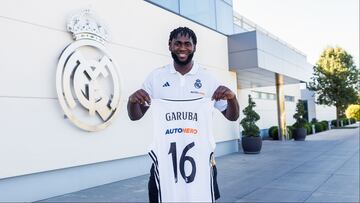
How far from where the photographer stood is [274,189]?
6680 millimetres

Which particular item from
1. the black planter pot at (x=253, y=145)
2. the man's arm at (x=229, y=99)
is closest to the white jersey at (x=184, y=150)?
the man's arm at (x=229, y=99)

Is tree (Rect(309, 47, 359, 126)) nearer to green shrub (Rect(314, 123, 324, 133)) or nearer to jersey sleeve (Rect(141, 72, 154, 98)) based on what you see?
green shrub (Rect(314, 123, 324, 133))

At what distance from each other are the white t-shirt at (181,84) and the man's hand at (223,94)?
0.10m

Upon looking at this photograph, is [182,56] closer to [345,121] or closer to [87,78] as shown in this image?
[87,78]

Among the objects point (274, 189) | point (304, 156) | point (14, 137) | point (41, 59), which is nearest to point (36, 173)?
point (14, 137)

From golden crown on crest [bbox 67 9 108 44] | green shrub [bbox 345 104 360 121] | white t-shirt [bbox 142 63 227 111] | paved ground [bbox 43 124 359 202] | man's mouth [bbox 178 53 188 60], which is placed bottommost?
paved ground [bbox 43 124 359 202]

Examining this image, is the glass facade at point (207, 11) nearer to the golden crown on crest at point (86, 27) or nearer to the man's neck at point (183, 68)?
the golden crown on crest at point (86, 27)

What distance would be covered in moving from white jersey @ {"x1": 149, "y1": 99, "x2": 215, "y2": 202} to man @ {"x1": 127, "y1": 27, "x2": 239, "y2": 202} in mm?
77

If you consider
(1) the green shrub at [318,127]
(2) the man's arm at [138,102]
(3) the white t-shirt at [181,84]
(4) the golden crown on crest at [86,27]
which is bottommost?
(1) the green shrub at [318,127]

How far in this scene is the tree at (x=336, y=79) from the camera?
98.7 ft

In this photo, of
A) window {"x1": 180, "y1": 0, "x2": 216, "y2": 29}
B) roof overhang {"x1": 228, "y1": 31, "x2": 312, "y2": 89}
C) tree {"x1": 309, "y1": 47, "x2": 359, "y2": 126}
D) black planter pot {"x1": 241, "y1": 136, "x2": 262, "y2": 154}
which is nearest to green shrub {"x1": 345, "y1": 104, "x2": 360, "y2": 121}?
tree {"x1": 309, "y1": 47, "x2": 359, "y2": 126}

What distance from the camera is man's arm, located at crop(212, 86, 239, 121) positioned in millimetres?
2393

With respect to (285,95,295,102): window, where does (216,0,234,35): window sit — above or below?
above

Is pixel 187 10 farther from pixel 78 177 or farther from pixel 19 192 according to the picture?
pixel 19 192
